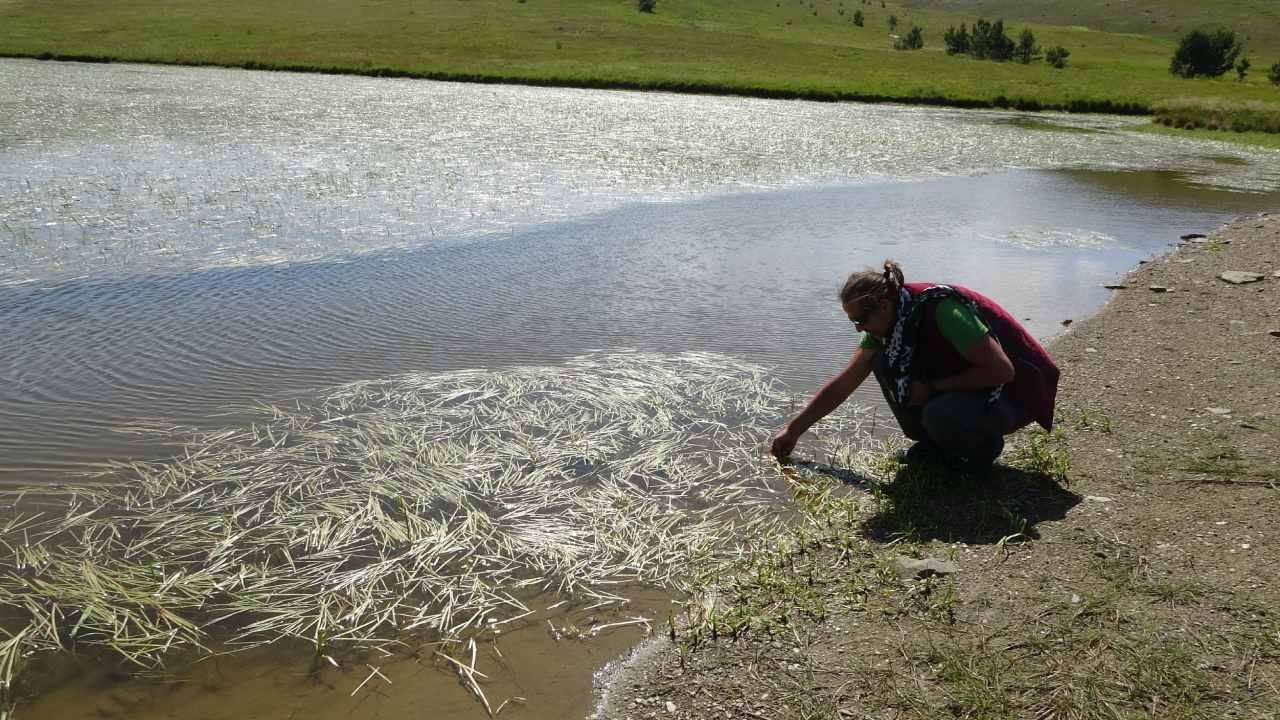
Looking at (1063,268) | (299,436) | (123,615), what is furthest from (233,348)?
(1063,268)

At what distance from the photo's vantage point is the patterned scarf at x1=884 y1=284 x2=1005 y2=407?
21.1 ft

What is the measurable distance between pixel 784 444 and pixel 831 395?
0.61 metres

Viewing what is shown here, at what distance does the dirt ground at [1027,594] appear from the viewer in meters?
4.49

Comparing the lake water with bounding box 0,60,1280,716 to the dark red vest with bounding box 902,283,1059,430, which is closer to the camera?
the dark red vest with bounding box 902,283,1059,430

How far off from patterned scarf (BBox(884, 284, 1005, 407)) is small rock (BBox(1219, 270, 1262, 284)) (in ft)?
28.7

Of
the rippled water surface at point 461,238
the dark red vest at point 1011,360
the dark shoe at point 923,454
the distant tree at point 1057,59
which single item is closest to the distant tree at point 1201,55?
the distant tree at point 1057,59

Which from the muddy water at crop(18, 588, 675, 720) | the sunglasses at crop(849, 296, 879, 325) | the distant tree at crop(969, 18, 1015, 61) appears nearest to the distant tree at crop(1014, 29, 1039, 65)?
the distant tree at crop(969, 18, 1015, 61)

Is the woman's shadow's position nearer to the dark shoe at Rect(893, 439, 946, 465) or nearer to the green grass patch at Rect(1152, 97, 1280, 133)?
the dark shoe at Rect(893, 439, 946, 465)

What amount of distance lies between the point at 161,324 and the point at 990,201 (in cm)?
1830

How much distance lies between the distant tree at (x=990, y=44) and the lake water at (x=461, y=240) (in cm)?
6586

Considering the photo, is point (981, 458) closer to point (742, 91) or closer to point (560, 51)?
point (742, 91)

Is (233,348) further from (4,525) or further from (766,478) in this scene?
(766,478)

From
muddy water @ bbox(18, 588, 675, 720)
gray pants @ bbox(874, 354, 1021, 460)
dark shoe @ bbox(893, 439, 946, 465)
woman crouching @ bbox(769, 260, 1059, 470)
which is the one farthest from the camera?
dark shoe @ bbox(893, 439, 946, 465)

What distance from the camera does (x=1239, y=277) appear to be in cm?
1322
